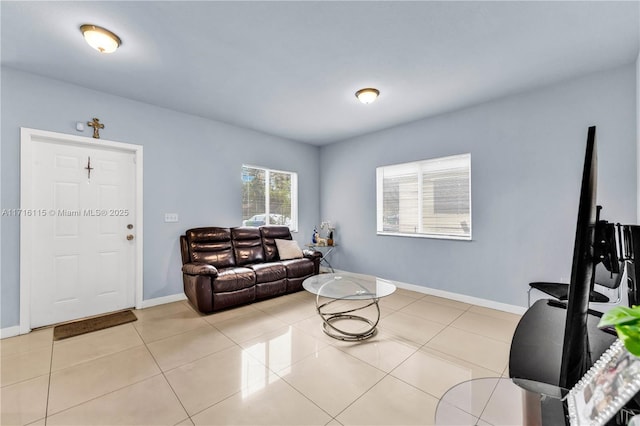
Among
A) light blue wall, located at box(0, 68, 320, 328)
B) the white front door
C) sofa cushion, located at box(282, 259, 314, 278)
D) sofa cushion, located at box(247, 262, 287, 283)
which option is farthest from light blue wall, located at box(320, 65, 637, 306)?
the white front door

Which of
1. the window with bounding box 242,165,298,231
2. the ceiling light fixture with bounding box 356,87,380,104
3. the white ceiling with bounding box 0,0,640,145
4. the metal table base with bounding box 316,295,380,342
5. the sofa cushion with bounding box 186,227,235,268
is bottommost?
the metal table base with bounding box 316,295,380,342

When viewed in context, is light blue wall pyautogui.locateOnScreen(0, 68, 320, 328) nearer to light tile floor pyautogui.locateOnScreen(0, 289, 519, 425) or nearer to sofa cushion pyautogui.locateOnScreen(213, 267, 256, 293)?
light tile floor pyautogui.locateOnScreen(0, 289, 519, 425)

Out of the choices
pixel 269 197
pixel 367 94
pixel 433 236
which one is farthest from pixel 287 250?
pixel 367 94

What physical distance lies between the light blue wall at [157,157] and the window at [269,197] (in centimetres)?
16

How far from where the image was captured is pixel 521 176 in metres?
3.19

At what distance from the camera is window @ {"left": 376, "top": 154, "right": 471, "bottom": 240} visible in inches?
148

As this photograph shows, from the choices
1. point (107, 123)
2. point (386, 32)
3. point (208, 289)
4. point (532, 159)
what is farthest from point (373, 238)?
point (107, 123)

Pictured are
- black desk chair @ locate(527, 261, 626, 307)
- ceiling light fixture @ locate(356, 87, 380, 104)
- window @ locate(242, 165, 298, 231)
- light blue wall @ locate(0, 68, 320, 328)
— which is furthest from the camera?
window @ locate(242, 165, 298, 231)

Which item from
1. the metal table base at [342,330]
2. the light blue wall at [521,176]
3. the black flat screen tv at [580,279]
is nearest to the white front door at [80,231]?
the metal table base at [342,330]

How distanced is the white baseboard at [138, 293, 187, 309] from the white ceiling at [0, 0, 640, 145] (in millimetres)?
Result: 2614

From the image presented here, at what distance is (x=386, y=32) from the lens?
7.15 ft

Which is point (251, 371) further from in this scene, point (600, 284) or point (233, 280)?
point (600, 284)

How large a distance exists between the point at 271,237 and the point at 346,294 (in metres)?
2.30

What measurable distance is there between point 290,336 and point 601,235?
96.7 inches
